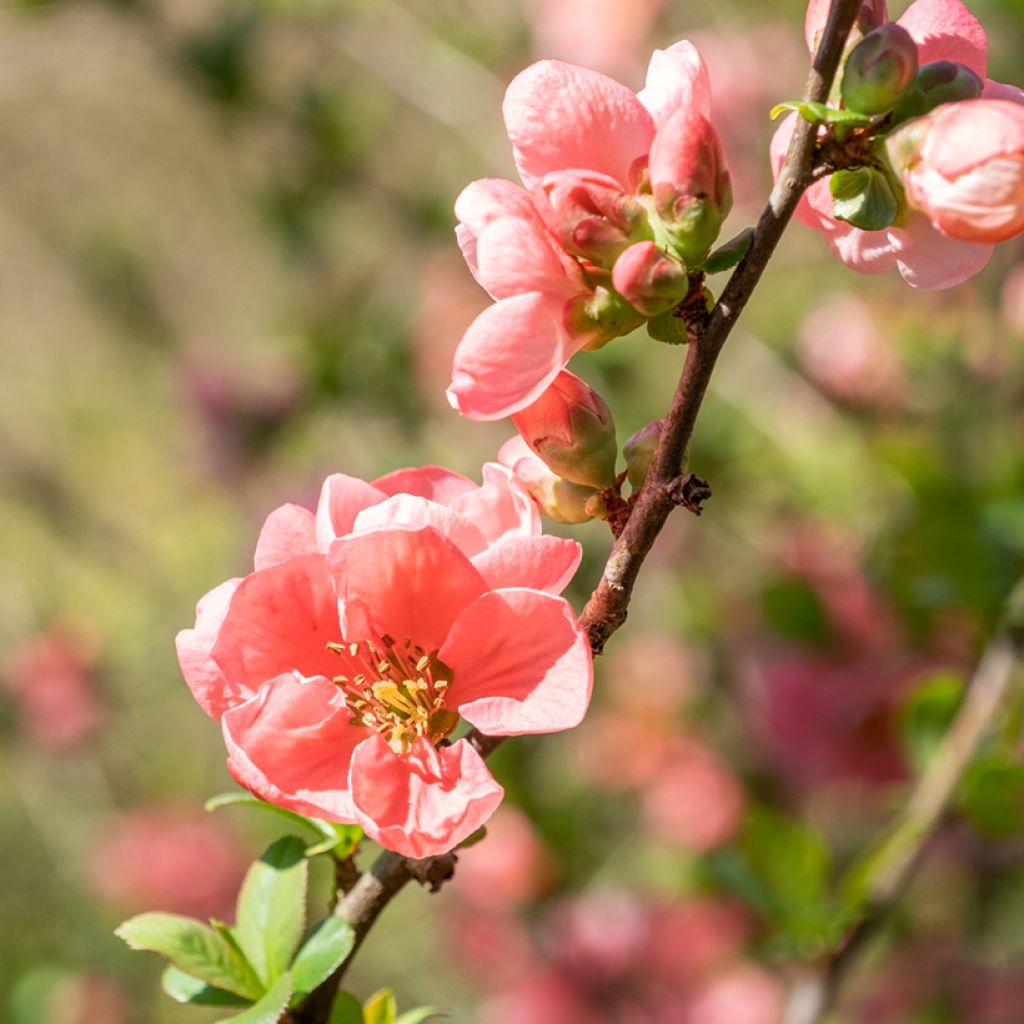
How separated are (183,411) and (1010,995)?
1.48 m

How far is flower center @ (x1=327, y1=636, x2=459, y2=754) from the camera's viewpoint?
496mm

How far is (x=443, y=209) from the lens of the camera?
1.86 m

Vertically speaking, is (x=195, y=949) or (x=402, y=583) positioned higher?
(x=402, y=583)

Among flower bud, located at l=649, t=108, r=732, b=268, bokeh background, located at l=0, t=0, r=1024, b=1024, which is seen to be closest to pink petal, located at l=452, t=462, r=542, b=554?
flower bud, located at l=649, t=108, r=732, b=268

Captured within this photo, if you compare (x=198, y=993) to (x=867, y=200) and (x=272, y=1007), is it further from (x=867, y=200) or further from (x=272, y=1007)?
(x=867, y=200)

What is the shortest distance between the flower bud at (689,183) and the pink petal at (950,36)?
0.34 ft

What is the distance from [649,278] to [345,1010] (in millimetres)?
338

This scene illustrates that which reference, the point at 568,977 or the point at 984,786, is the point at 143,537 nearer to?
the point at 568,977

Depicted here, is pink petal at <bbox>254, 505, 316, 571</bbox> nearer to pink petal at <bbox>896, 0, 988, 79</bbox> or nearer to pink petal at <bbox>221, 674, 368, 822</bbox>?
pink petal at <bbox>221, 674, 368, 822</bbox>

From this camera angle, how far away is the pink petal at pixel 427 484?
1.71 feet

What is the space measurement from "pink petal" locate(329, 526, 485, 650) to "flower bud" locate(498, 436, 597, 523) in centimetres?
7

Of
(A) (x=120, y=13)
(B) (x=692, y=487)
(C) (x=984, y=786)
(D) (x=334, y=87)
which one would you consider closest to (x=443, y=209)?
(D) (x=334, y=87)

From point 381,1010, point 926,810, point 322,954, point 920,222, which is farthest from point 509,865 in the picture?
point 920,222

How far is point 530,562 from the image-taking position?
0.46m
